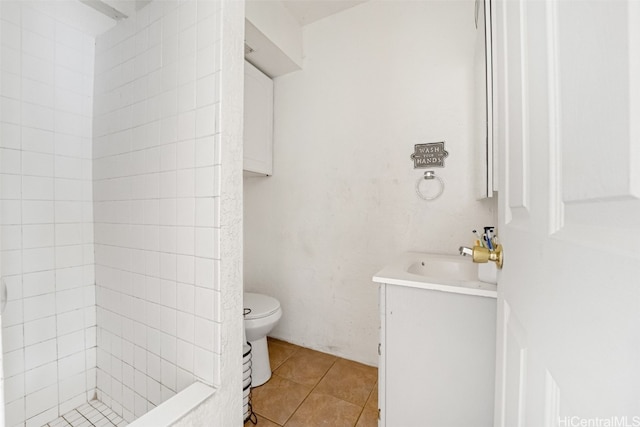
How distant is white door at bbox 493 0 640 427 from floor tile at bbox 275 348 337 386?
141cm

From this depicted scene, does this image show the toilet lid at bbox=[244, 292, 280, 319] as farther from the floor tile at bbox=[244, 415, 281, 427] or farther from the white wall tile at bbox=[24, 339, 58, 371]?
the white wall tile at bbox=[24, 339, 58, 371]

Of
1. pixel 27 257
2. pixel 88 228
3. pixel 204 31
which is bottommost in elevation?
pixel 27 257

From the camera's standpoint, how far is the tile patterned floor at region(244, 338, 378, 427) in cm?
133

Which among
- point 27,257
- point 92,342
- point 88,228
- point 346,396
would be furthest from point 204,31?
point 346,396

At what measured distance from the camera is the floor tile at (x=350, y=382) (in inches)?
59.0

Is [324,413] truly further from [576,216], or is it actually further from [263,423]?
[576,216]

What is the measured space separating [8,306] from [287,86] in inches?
83.0

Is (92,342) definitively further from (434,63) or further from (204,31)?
(434,63)

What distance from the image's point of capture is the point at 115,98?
1266 millimetres

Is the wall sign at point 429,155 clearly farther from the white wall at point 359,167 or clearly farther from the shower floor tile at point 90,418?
the shower floor tile at point 90,418

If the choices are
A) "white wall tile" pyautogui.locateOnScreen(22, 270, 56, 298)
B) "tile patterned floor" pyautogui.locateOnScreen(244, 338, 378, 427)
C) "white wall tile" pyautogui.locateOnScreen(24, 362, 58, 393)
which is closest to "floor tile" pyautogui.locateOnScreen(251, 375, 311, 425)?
"tile patterned floor" pyautogui.locateOnScreen(244, 338, 378, 427)

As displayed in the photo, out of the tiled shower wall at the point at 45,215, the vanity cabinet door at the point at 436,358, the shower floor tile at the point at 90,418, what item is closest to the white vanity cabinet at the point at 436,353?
the vanity cabinet door at the point at 436,358

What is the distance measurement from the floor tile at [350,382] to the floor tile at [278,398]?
0.44 feet

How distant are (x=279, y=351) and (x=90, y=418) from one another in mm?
1107
